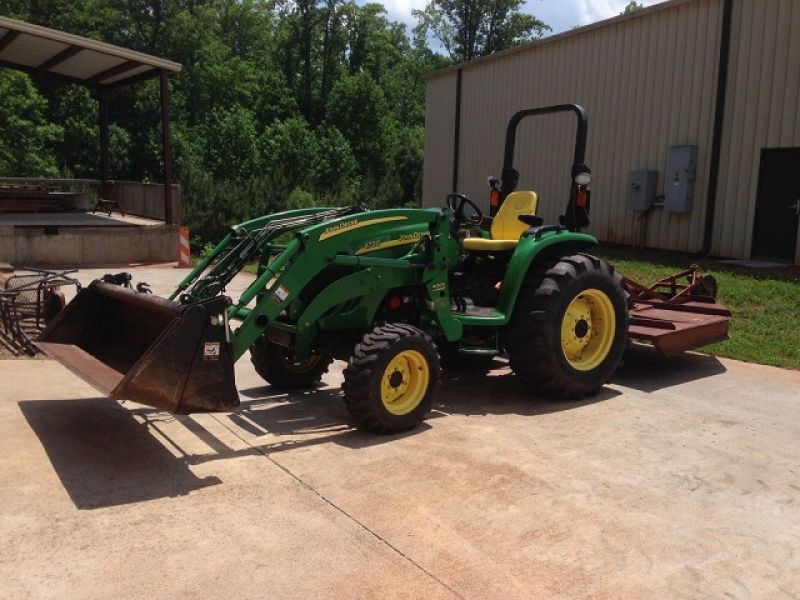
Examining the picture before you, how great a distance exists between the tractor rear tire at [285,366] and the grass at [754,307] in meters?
4.09

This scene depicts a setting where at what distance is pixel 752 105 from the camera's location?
41.6ft

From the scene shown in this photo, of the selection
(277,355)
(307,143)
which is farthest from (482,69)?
(307,143)

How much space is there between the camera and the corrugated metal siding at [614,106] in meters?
13.7

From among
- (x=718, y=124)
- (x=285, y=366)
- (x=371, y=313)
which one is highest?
(x=718, y=124)

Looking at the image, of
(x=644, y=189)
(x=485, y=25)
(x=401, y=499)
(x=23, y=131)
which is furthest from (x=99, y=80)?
(x=485, y=25)

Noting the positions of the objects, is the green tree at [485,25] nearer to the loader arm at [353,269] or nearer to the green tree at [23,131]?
the green tree at [23,131]

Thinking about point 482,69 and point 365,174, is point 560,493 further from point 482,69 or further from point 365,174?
point 365,174

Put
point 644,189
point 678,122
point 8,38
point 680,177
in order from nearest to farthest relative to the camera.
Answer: point 680,177
point 678,122
point 644,189
point 8,38

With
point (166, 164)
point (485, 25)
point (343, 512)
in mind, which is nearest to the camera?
point (343, 512)

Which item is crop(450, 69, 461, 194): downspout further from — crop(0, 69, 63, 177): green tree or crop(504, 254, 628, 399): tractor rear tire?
crop(0, 69, 63, 177): green tree

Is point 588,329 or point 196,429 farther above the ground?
point 588,329

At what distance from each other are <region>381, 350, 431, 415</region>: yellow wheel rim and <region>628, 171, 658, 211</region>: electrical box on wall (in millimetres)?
10396

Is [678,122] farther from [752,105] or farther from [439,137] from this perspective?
[439,137]

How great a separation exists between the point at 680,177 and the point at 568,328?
8591 millimetres
